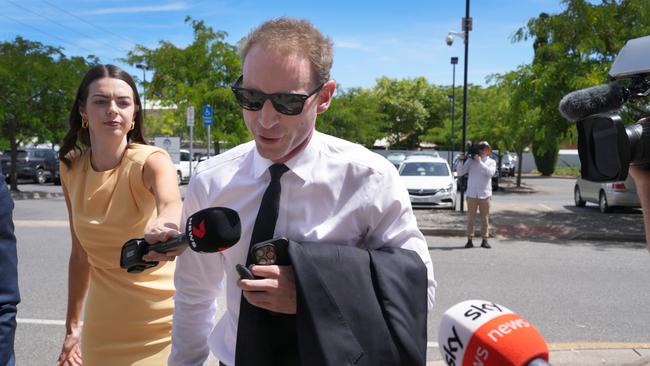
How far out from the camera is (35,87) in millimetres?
18594

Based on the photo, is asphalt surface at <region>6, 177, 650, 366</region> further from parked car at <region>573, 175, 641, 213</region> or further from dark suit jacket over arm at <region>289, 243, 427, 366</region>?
dark suit jacket over arm at <region>289, 243, 427, 366</region>

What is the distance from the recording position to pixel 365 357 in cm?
144

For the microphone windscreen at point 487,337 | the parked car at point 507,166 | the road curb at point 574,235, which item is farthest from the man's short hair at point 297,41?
the parked car at point 507,166

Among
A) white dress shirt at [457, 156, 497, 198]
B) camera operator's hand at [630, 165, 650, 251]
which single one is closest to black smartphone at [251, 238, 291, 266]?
camera operator's hand at [630, 165, 650, 251]

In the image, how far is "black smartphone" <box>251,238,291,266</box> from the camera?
57.9 inches

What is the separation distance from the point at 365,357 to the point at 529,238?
11.1 meters

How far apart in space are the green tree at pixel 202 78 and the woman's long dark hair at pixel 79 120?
16614mm

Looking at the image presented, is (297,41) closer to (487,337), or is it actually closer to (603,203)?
(487,337)

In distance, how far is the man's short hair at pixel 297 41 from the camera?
159cm

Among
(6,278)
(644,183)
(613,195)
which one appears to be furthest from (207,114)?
(644,183)

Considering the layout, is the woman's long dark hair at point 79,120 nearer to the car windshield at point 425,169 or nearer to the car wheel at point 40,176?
the car windshield at point 425,169

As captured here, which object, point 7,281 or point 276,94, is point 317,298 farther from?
point 7,281

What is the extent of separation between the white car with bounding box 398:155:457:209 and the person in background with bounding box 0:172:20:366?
556 inches

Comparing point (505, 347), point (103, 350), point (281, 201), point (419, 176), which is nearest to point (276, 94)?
point (281, 201)
